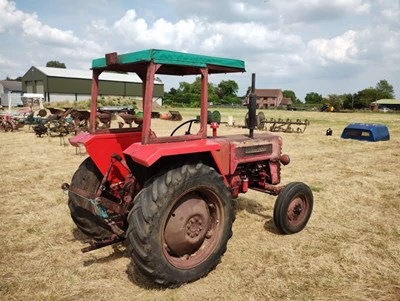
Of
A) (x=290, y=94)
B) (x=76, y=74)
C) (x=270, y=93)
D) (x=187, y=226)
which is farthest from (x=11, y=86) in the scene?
(x=290, y=94)

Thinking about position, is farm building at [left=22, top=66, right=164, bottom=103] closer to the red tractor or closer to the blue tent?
the blue tent

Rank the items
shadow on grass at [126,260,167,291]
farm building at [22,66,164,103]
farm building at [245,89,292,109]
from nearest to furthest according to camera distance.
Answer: shadow on grass at [126,260,167,291] < farm building at [22,66,164,103] < farm building at [245,89,292,109]

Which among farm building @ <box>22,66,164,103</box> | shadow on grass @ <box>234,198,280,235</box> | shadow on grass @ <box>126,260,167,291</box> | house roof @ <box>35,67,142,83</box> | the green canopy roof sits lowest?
shadow on grass @ <box>126,260,167,291</box>

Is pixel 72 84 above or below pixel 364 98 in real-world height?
below

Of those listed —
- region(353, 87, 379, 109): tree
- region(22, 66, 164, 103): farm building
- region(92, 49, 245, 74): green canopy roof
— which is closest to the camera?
region(92, 49, 245, 74): green canopy roof

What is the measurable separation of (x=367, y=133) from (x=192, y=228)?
1420 centimetres

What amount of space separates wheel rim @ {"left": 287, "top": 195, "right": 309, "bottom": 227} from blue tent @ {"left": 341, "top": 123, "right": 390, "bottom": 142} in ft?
38.9

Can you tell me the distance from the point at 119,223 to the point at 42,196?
336cm

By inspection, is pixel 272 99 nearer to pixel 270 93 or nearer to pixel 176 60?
pixel 270 93

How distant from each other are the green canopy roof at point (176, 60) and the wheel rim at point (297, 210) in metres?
2.06

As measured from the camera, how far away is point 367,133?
1537 cm

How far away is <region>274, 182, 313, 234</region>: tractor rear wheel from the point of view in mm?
4605

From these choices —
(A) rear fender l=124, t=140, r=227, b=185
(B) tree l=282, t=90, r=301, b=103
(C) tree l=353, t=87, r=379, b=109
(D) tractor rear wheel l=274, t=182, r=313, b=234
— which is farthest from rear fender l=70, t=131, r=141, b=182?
(B) tree l=282, t=90, r=301, b=103

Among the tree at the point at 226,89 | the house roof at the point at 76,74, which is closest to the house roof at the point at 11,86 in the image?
the house roof at the point at 76,74
